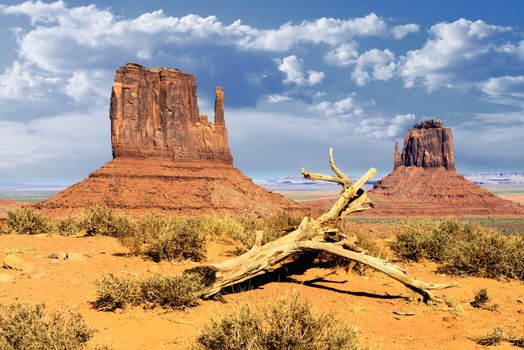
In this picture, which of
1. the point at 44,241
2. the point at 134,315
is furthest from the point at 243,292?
the point at 44,241

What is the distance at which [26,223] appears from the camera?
52.2ft

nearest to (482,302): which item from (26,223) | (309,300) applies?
(309,300)

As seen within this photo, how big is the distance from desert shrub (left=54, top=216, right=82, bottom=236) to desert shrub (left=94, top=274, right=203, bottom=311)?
8.44 meters

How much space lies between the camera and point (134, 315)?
281 inches

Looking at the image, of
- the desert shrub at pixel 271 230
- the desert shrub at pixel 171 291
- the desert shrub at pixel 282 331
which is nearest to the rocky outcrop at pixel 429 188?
the desert shrub at pixel 271 230

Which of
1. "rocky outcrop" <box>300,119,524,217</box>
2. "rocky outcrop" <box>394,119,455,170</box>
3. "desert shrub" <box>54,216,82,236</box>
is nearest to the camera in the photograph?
"desert shrub" <box>54,216,82,236</box>

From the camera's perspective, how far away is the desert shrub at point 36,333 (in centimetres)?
482

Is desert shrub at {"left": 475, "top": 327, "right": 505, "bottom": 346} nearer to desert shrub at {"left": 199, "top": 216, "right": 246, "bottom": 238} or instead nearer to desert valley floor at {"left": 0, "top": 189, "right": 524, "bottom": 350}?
desert valley floor at {"left": 0, "top": 189, "right": 524, "bottom": 350}

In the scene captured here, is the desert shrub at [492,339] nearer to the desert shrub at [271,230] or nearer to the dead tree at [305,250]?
the dead tree at [305,250]

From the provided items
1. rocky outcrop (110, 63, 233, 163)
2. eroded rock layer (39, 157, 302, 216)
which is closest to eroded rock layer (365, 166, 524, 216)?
eroded rock layer (39, 157, 302, 216)

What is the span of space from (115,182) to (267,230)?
62962 mm

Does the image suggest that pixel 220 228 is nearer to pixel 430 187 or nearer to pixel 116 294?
pixel 116 294

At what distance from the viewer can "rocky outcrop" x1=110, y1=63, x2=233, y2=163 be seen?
82.9 meters

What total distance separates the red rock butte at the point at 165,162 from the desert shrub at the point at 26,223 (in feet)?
157
